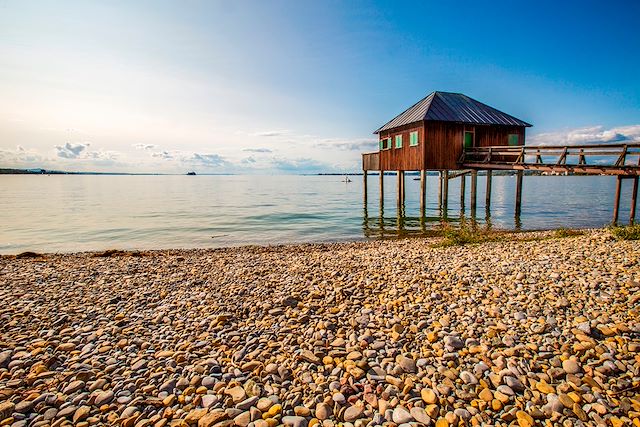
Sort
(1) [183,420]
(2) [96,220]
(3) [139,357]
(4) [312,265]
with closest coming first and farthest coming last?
(1) [183,420] → (3) [139,357] → (4) [312,265] → (2) [96,220]

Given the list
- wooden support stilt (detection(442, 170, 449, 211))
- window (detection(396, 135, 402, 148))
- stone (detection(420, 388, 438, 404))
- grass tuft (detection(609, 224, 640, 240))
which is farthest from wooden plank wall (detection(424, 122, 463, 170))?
stone (detection(420, 388, 438, 404))

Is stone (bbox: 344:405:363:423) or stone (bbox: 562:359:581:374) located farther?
stone (bbox: 562:359:581:374)

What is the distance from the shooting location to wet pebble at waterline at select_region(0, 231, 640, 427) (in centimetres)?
404

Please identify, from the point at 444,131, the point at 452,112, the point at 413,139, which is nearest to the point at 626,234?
the point at 444,131

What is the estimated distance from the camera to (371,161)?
102 feet

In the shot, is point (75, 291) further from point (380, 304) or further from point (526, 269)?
point (526, 269)

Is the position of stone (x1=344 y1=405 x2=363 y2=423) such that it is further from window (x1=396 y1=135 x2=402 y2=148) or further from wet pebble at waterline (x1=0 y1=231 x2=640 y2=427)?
window (x1=396 y1=135 x2=402 y2=148)

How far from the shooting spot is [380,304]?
268 inches

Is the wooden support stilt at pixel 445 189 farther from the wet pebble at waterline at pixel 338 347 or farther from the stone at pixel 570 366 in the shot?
the stone at pixel 570 366

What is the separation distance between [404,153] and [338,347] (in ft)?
75.7

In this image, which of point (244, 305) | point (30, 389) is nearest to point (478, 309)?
point (244, 305)

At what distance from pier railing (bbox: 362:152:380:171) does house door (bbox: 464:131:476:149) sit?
740cm

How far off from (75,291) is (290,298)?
5.48 meters

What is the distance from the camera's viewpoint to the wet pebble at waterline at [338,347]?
4.04 m
